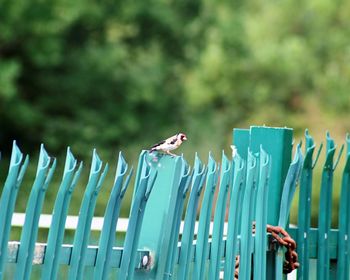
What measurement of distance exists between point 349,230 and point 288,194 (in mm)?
393

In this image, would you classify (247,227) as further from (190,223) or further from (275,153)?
(275,153)

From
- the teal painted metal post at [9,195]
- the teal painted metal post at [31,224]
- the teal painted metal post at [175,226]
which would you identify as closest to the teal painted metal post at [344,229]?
the teal painted metal post at [175,226]

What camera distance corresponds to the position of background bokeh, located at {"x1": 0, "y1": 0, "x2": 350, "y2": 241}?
27.2 metres

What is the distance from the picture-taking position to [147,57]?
30734 mm

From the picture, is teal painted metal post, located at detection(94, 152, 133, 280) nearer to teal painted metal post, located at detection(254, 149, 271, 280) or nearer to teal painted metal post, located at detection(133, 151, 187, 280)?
teal painted metal post, located at detection(133, 151, 187, 280)

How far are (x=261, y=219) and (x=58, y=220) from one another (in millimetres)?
1072

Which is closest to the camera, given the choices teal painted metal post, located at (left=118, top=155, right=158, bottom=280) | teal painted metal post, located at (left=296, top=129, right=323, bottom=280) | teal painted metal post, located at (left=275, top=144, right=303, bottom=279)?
teal painted metal post, located at (left=118, top=155, right=158, bottom=280)

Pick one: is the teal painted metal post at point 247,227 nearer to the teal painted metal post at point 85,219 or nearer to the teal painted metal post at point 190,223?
the teal painted metal post at point 190,223

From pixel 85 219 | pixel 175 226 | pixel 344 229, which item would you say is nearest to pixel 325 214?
pixel 344 229

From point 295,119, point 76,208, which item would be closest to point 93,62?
point 295,119

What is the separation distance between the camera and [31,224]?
293 cm

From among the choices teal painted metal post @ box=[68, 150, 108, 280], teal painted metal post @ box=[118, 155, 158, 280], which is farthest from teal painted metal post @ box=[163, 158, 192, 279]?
teal painted metal post @ box=[68, 150, 108, 280]

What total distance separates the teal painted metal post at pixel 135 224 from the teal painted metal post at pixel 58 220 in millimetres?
273

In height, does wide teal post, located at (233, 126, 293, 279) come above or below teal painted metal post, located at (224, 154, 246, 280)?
above
